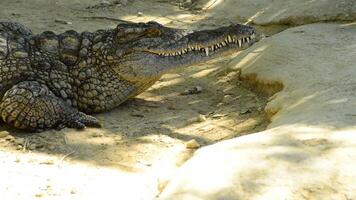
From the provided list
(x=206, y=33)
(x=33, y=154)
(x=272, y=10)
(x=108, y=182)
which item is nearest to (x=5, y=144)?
(x=33, y=154)

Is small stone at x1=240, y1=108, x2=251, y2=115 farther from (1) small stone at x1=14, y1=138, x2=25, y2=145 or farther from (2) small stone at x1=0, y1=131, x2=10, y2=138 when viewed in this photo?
(2) small stone at x1=0, y1=131, x2=10, y2=138

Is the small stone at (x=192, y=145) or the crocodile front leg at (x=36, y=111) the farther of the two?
the crocodile front leg at (x=36, y=111)

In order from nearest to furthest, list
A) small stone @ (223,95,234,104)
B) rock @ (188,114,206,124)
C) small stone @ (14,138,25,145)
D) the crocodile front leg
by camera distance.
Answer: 1. small stone @ (14,138,25,145)
2. the crocodile front leg
3. rock @ (188,114,206,124)
4. small stone @ (223,95,234,104)

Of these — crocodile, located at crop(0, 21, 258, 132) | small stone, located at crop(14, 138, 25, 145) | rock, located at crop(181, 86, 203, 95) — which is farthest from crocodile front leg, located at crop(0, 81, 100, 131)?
rock, located at crop(181, 86, 203, 95)

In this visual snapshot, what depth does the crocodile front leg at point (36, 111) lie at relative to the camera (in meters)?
5.38

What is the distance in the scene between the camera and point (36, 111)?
214 inches

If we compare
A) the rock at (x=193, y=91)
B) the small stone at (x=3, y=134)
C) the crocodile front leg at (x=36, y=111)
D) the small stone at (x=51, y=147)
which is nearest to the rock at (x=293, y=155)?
the rock at (x=193, y=91)

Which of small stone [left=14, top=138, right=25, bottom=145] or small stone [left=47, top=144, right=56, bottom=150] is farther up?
small stone [left=14, top=138, right=25, bottom=145]

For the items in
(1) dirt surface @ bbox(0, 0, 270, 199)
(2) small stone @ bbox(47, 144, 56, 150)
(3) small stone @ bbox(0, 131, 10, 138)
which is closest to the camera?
(1) dirt surface @ bbox(0, 0, 270, 199)

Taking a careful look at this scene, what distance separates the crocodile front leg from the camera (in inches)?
212

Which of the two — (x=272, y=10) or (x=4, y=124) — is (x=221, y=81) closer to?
(x=4, y=124)

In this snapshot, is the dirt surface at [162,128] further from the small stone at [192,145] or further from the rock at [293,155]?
the rock at [293,155]

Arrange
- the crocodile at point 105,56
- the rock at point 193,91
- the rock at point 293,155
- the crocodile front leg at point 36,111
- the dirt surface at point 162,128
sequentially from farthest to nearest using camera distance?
1. the rock at point 193,91
2. the crocodile at point 105,56
3. the crocodile front leg at point 36,111
4. the dirt surface at point 162,128
5. the rock at point 293,155

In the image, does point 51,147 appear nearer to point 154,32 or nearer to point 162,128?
point 162,128
